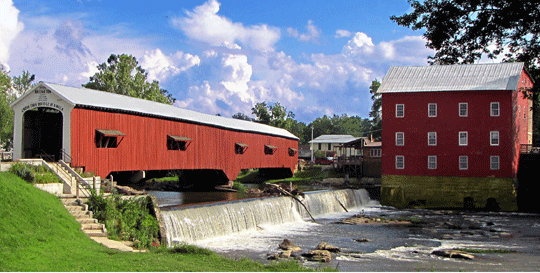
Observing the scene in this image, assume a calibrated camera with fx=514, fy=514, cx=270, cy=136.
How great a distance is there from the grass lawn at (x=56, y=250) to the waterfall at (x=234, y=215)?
517 centimetres

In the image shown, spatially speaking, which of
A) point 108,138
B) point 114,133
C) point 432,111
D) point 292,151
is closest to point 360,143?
point 292,151

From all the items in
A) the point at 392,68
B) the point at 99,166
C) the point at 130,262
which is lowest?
the point at 130,262

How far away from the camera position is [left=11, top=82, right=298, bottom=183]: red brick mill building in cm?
2472

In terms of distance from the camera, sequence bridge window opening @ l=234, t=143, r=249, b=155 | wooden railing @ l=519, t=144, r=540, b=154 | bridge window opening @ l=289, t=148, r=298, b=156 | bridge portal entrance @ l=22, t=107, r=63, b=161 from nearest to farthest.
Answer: bridge portal entrance @ l=22, t=107, r=63, b=161, wooden railing @ l=519, t=144, r=540, b=154, bridge window opening @ l=234, t=143, r=249, b=155, bridge window opening @ l=289, t=148, r=298, b=156

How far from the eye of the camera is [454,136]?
124 feet

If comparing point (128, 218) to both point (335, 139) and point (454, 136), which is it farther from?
point (335, 139)

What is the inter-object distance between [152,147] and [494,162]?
78.6 ft

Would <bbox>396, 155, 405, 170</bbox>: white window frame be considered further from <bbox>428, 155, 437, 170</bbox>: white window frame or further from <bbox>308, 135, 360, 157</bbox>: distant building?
<bbox>308, 135, 360, 157</bbox>: distant building

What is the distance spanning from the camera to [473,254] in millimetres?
19578

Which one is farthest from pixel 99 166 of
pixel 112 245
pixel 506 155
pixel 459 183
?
pixel 506 155

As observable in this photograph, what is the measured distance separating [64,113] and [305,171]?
36551 millimetres

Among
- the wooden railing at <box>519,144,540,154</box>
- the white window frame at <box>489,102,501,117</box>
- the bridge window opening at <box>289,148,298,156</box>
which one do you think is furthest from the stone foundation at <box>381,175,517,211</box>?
the bridge window opening at <box>289,148,298,156</box>

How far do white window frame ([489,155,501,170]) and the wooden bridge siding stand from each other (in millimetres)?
19346

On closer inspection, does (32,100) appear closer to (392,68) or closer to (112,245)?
(112,245)
